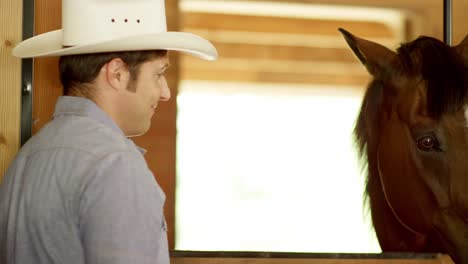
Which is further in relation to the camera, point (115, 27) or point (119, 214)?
point (115, 27)

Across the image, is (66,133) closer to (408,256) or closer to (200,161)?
(200,161)

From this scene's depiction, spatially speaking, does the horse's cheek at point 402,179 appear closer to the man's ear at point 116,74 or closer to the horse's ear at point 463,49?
the horse's ear at point 463,49

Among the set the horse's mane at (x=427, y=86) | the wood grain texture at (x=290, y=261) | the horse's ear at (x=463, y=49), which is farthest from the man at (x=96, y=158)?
the horse's ear at (x=463, y=49)

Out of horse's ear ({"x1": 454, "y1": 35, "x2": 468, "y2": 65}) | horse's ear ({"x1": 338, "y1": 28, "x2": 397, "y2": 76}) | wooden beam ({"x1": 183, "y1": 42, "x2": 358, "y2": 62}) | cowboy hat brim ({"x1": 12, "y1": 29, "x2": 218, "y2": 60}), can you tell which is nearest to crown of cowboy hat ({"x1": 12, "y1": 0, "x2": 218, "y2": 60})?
cowboy hat brim ({"x1": 12, "y1": 29, "x2": 218, "y2": 60})

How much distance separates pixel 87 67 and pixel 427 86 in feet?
3.96

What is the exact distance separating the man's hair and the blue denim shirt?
7 centimetres

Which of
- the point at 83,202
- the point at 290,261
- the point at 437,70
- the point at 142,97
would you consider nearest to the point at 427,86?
the point at 437,70

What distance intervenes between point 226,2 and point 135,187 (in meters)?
1.18

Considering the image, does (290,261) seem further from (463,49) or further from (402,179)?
(463,49)

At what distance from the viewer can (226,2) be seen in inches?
87.4

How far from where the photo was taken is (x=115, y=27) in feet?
4.42

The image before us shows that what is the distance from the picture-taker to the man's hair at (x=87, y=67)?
4.20ft

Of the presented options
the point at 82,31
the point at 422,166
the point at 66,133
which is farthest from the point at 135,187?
the point at 422,166

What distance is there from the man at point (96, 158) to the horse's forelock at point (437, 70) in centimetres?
99
